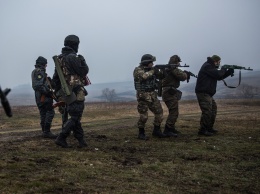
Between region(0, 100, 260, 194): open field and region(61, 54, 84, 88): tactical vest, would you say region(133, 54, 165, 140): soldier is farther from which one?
region(61, 54, 84, 88): tactical vest

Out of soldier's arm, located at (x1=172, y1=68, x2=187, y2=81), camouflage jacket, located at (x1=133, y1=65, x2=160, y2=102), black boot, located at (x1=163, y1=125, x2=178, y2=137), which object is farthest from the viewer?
black boot, located at (x1=163, y1=125, x2=178, y2=137)

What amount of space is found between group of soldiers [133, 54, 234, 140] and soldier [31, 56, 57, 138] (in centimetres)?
270

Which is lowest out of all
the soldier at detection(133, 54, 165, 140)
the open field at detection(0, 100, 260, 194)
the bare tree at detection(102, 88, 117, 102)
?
the bare tree at detection(102, 88, 117, 102)

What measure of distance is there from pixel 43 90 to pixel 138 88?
2823mm

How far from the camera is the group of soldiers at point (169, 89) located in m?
10.1

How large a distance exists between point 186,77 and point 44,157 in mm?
5229

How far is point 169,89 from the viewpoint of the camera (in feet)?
35.2

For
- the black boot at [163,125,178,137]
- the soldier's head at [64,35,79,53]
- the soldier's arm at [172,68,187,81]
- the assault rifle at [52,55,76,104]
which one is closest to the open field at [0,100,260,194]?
the black boot at [163,125,178,137]

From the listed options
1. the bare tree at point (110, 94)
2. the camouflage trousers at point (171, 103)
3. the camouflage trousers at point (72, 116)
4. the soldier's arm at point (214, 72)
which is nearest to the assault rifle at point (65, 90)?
the camouflage trousers at point (72, 116)

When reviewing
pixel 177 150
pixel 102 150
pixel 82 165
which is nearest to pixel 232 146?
pixel 177 150

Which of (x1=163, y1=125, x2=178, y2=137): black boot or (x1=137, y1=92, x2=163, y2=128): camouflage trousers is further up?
(x1=137, y1=92, x2=163, y2=128): camouflage trousers

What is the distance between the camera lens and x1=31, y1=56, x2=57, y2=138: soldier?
33.1 feet

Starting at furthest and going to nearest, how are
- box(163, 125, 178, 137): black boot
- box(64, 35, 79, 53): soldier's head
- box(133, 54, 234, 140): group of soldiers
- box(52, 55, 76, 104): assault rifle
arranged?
box(163, 125, 178, 137): black boot < box(133, 54, 234, 140): group of soldiers < box(64, 35, 79, 53): soldier's head < box(52, 55, 76, 104): assault rifle

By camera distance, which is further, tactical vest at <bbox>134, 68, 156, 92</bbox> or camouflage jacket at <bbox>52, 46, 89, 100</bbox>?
tactical vest at <bbox>134, 68, 156, 92</bbox>
